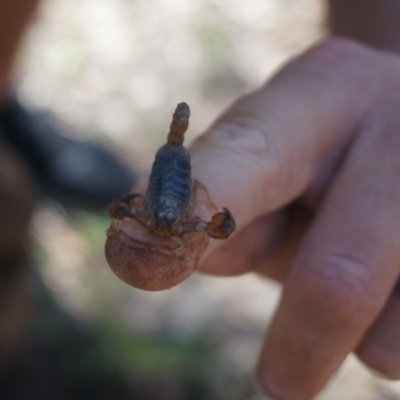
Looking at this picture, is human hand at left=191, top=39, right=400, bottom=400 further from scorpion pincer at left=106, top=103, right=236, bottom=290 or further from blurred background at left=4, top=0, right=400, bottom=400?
blurred background at left=4, top=0, right=400, bottom=400

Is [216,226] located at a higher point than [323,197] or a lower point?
higher

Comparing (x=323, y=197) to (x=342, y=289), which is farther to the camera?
(x=323, y=197)

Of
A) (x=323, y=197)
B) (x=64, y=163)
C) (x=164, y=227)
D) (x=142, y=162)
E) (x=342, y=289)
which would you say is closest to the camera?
(x=164, y=227)

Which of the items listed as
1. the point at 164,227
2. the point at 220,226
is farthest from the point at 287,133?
the point at 164,227

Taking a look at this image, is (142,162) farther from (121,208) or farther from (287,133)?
(121,208)

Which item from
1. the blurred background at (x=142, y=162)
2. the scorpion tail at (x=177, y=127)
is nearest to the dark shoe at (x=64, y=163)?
the blurred background at (x=142, y=162)

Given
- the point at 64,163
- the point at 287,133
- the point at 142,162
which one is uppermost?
the point at 287,133

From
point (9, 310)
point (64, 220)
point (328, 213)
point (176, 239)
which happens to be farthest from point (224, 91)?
point (176, 239)

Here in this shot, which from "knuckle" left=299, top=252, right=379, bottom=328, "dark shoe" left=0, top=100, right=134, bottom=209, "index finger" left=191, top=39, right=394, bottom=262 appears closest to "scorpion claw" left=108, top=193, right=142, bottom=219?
"index finger" left=191, top=39, right=394, bottom=262
